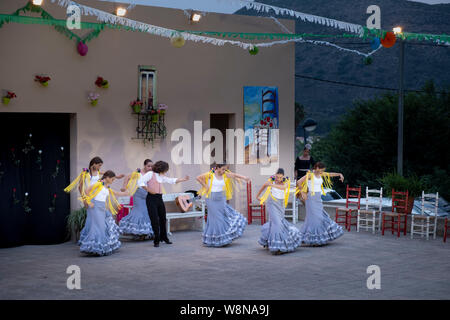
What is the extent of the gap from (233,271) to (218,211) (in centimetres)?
221

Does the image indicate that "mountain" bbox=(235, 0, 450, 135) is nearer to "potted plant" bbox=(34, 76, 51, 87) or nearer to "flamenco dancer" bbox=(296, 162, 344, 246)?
"flamenco dancer" bbox=(296, 162, 344, 246)

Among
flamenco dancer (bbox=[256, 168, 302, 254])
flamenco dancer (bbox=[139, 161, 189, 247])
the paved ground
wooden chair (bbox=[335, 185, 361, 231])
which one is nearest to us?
the paved ground

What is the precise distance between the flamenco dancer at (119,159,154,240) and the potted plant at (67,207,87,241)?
2.36 ft

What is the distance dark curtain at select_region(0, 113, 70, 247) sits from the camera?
11.1m

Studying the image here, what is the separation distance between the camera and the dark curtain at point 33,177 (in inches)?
436

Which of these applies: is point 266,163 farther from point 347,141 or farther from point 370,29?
point 347,141

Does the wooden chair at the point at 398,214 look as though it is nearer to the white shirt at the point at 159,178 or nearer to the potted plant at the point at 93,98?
the white shirt at the point at 159,178

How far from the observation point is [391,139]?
28.6 meters

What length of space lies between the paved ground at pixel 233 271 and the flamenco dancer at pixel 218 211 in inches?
8.2

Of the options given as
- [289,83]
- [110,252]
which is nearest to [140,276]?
[110,252]

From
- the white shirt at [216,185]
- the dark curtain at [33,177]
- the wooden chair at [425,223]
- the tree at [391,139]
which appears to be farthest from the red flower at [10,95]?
the tree at [391,139]

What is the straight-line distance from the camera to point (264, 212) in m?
14.0

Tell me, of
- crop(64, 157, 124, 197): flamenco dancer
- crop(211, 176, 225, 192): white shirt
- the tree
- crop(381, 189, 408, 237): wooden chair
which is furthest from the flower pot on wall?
the tree

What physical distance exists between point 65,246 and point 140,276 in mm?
3194
